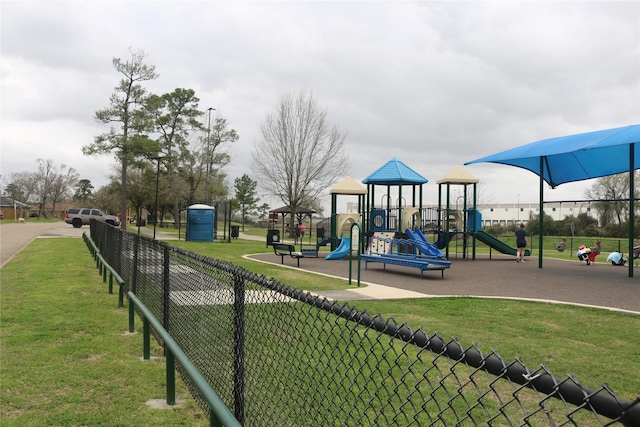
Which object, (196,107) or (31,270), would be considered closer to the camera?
(31,270)

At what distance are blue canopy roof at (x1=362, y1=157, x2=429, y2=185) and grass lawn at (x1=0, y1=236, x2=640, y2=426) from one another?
14.2 metres

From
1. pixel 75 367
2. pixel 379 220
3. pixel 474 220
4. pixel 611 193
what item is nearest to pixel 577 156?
pixel 474 220

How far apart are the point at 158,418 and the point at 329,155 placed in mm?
42177

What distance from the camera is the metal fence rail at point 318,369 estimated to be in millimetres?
1450

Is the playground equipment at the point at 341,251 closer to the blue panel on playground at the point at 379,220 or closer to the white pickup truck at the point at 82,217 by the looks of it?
the blue panel on playground at the point at 379,220

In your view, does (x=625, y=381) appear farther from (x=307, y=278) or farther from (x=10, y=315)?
(x=307, y=278)

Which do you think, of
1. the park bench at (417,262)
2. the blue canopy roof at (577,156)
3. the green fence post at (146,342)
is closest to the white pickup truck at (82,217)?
the park bench at (417,262)

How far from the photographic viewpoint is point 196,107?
180 feet

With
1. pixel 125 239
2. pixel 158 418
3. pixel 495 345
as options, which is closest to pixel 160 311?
pixel 158 418

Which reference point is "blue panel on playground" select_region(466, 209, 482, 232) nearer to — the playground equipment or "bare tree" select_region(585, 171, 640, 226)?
the playground equipment

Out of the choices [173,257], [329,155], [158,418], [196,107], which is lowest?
[158,418]

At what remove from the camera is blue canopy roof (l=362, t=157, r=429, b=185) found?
24.4 m

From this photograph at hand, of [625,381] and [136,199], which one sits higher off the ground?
[136,199]

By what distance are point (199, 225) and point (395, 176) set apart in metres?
13.3
